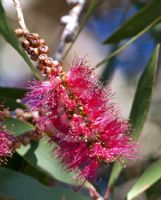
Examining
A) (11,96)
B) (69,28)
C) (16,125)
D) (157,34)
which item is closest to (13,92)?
(11,96)

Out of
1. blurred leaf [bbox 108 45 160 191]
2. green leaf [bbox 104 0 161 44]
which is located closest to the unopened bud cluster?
blurred leaf [bbox 108 45 160 191]

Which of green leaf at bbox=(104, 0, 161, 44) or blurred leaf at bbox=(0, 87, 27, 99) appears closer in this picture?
blurred leaf at bbox=(0, 87, 27, 99)

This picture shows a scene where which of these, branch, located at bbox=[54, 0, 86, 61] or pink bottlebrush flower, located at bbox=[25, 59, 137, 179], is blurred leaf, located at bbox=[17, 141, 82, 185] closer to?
pink bottlebrush flower, located at bbox=[25, 59, 137, 179]

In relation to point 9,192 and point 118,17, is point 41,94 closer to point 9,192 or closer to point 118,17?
point 9,192

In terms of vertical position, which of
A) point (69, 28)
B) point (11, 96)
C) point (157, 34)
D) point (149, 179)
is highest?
point (157, 34)

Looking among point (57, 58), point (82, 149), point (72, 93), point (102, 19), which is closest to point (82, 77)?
point (72, 93)

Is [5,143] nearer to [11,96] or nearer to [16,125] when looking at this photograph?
[16,125]

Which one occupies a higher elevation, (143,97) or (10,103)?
(143,97)
